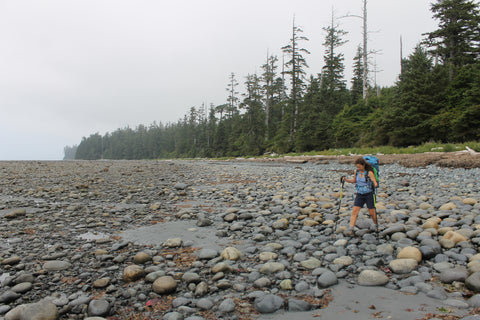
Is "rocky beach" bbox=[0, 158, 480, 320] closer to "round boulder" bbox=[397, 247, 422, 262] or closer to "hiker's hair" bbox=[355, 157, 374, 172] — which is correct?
"round boulder" bbox=[397, 247, 422, 262]

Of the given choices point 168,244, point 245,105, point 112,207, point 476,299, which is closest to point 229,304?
point 168,244

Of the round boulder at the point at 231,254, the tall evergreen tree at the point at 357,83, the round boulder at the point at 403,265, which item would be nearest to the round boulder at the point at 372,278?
the round boulder at the point at 403,265

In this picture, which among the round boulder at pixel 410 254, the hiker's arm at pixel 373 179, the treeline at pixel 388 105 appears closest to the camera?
the round boulder at pixel 410 254

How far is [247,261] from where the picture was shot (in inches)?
138

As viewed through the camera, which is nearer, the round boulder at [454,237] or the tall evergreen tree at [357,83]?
the round boulder at [454,237]

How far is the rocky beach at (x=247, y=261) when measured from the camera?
2.42 m

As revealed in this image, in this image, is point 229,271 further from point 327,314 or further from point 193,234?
point 193,234

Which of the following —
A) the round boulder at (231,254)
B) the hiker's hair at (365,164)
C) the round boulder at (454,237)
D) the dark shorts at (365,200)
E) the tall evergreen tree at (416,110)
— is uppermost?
the tall evergreen tree at (416,110)

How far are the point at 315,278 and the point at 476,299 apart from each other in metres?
1.42

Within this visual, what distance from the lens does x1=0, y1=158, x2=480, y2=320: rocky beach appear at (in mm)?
2422

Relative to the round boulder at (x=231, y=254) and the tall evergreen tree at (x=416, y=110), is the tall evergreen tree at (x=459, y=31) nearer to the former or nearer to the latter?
the tall evergreen tree at (x=416, y=110)

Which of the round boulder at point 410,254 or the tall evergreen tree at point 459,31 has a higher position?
the tall evergreen tree at point 459,31

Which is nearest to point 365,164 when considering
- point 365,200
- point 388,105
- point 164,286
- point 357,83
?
point 365,200

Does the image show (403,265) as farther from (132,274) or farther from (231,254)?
(132,274)
